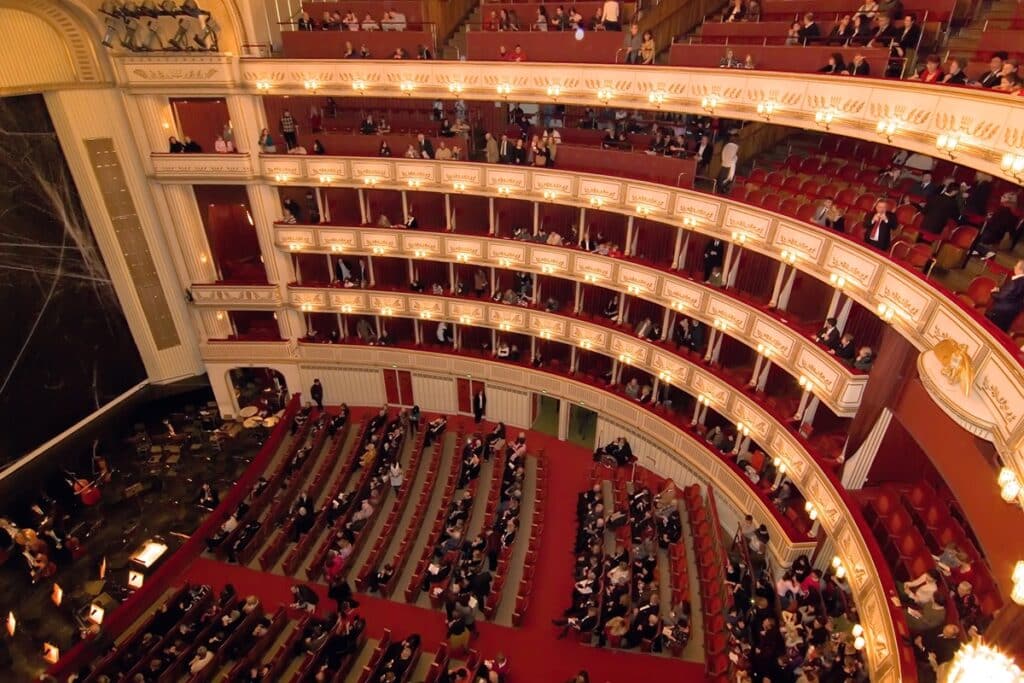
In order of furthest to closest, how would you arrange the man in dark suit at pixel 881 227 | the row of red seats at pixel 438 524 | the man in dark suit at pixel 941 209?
the row of red seats at pixel 438 524 → the man in dark suit at pixel 941 209 → the man in dark suit at pixel 881 227

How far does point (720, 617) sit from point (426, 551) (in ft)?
22.0

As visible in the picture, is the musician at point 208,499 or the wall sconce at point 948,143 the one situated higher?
the wall sconce at point 948,143

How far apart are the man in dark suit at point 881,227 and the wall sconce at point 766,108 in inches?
115

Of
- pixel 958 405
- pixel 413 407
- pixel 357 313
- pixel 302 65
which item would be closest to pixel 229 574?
pixel 413 407

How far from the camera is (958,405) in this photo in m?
7.93

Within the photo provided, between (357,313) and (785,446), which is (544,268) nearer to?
(357,313)

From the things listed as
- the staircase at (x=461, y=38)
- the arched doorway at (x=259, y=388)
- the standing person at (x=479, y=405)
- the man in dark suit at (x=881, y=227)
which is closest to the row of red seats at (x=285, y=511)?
the arched doorway at (x=259, y=388)

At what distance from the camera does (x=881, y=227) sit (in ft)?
34.9

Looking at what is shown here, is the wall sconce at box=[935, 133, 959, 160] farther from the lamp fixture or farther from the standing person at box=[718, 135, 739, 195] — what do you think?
the standing person at box=[718, 135, 739, 195]

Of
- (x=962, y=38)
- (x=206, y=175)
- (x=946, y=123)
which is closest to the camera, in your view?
(x=946, y=123)

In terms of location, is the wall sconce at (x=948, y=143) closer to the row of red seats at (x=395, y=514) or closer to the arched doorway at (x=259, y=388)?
the row of red seats at (x=395, y=514)

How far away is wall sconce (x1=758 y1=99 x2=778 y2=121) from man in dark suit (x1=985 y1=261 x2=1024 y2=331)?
228 inches

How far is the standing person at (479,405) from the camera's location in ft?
65.6

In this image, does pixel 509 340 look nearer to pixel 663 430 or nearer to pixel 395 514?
pixel 663 430
